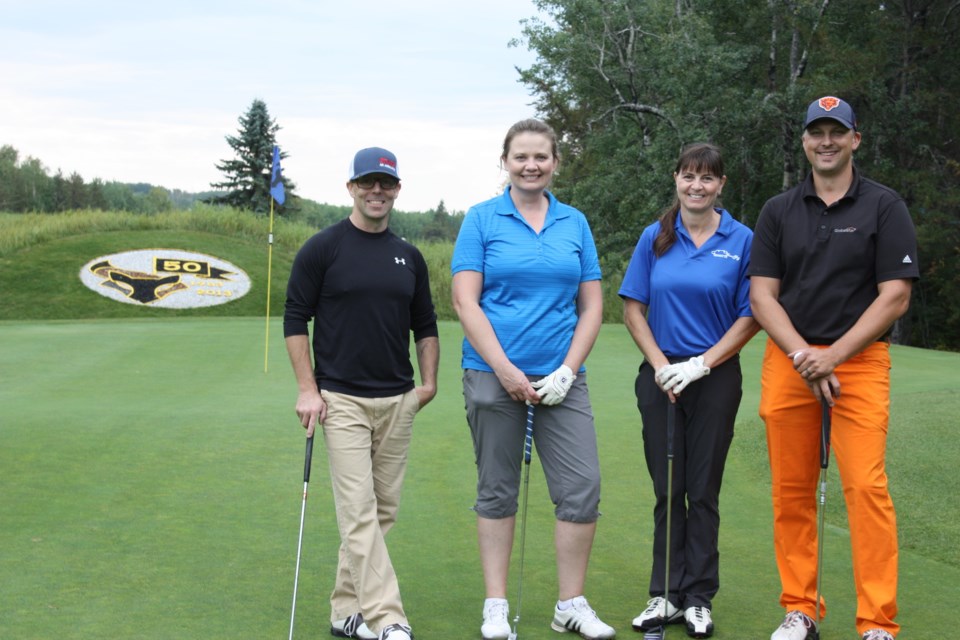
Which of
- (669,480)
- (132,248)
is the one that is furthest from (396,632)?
(132,248)

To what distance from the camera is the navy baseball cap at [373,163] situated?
3877 millimetres

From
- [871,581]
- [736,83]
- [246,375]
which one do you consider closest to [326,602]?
[871,581]

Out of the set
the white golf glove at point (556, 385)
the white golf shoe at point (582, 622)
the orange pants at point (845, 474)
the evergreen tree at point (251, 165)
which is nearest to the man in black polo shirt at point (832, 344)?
the orange pants at point (845, 474)

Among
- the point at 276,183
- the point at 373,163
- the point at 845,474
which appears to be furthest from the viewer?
the point at 276,183

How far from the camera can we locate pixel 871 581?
3674 millimetres

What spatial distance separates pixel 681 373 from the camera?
13.0 feet

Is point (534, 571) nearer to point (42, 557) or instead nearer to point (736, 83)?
point (42, 557)

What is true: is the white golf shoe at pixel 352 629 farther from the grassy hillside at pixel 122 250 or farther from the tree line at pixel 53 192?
the tree line at pixel 53 192

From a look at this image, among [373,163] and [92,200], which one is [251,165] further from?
[373,163]

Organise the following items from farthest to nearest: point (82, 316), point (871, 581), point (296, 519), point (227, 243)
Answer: point (227, 243)
point (82, 316)
point (296, 519)
point (871, 581)

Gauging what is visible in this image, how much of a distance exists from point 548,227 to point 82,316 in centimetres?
2322

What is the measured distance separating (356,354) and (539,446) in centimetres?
75

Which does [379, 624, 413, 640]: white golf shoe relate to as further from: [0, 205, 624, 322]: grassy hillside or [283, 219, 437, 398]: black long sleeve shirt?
[0, 205, 624, 322]: grassy hillside

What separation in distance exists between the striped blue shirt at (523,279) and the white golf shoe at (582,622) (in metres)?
0.83
